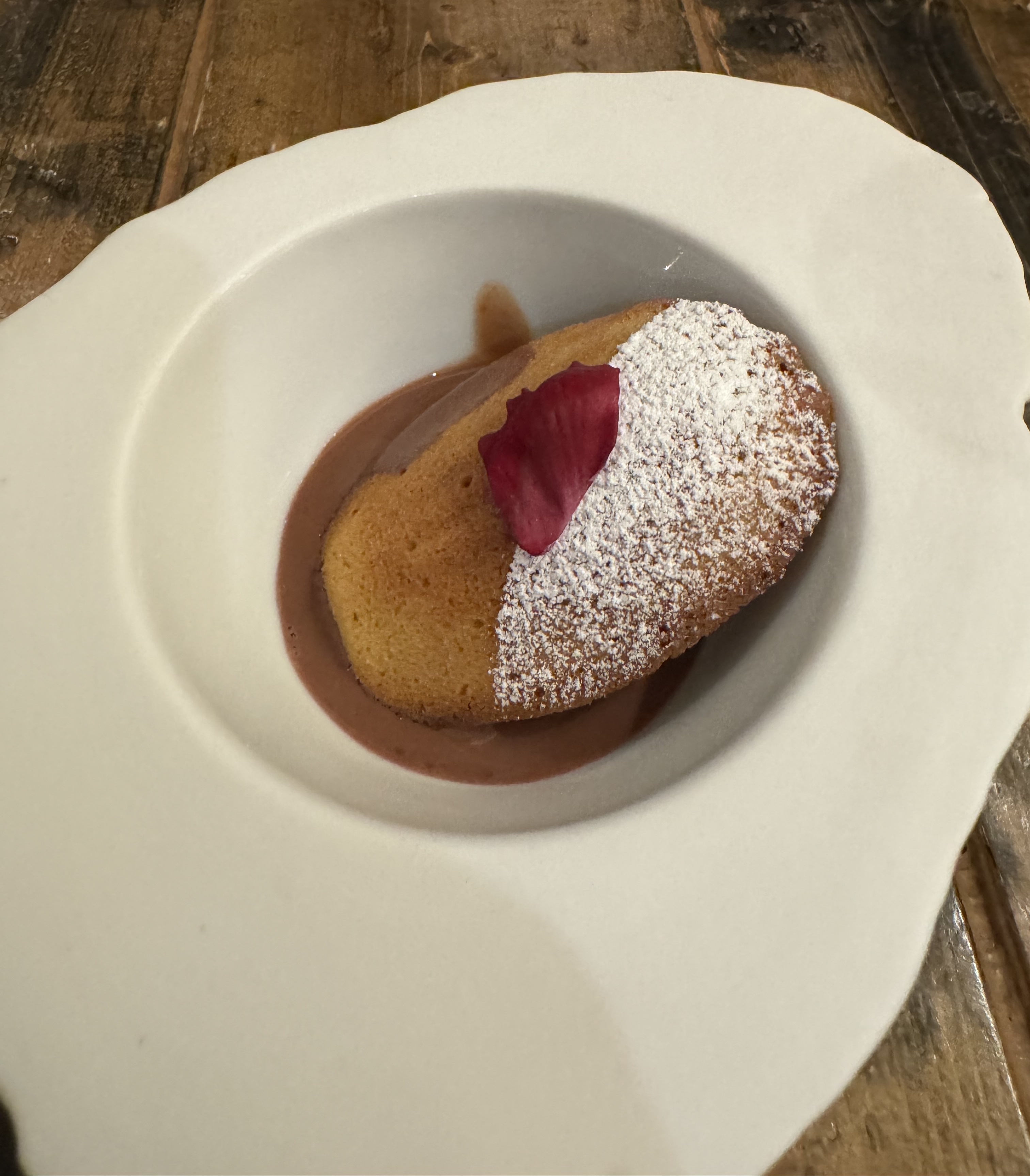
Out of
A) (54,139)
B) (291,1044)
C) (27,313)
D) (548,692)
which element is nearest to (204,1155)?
(291,1044)

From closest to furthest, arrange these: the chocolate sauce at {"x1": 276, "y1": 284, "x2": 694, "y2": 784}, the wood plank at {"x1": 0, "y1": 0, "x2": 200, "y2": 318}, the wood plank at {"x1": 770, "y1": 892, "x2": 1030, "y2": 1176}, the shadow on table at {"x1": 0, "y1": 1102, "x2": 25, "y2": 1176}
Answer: the shadow on table at {"x1": 0, "y1": 1102, "x2": 25, "y2": 1176}, the wood plank at {"x1": 770, "y1": 892, "x2": 1030, "y2": 1176}, the chocolate sauce at {"x1": 276, "y1": 284, "x2": 694, "y2": 784}, the wood plank at {"x1": 0, "y1": 0, "x2": 200, "y2": 318}

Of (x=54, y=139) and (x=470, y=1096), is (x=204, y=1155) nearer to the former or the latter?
(x=470, y=1096)

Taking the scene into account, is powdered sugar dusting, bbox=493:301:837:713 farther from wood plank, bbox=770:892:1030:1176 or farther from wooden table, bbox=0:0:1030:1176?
wooden table, bbox=0:0:1030:1176

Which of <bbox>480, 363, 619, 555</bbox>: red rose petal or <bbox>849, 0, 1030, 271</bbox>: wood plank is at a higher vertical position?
<bbox>849, 0, 1030, 271</bbox>: wood plank

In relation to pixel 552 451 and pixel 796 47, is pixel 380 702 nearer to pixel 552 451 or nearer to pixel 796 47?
pixel 552 451

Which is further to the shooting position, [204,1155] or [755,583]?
[755,583]

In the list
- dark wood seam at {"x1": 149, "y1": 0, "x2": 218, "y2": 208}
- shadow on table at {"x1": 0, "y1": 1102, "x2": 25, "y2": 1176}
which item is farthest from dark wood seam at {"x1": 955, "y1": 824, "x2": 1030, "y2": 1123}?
dark wood seam at {"x1": 149, "y1": 0, "x2": 218, "y2": 208}

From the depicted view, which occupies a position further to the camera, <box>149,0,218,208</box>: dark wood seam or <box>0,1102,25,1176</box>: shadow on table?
<box>149,0,218,208</box>: dark wood seam

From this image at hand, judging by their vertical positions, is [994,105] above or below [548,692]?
above
